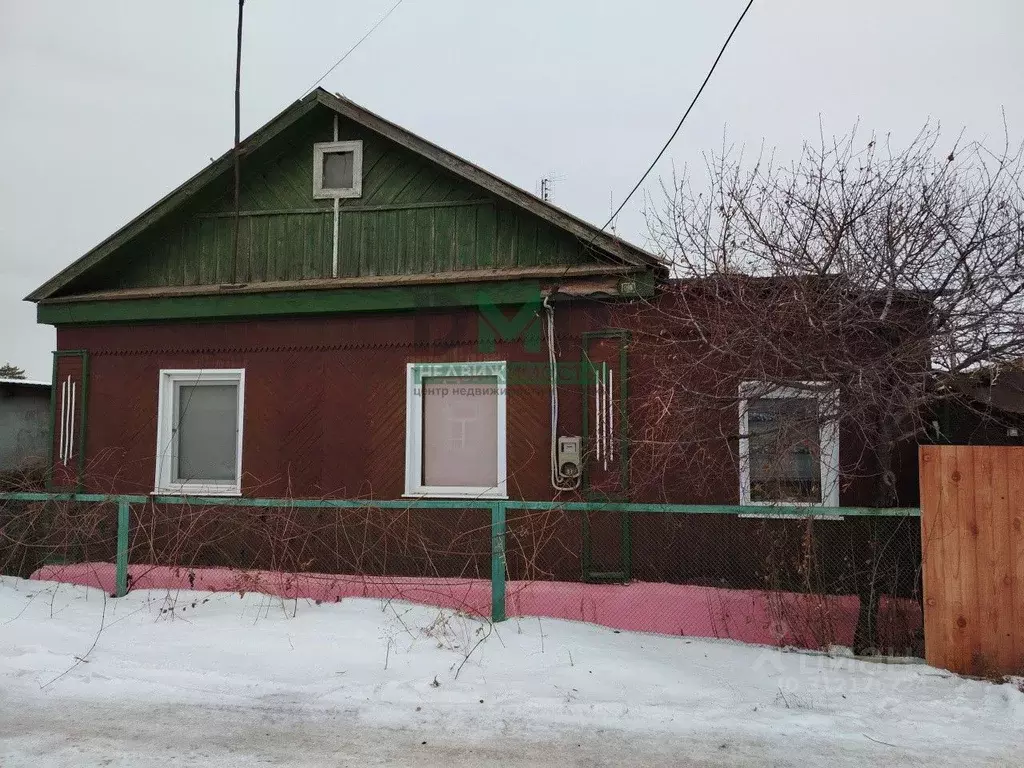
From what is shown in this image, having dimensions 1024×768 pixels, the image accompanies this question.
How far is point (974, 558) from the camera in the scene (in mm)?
5188

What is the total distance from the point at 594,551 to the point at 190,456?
479cm

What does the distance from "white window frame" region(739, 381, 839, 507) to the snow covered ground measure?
148 centimetres

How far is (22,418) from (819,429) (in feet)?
50.5

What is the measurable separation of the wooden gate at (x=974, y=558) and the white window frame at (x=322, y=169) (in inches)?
249

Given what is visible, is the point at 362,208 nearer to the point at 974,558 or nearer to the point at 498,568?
the point at 498,568

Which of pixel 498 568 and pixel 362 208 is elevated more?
pixel 362 208

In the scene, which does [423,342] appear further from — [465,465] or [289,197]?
[289,197]

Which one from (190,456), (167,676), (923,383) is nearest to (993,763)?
(923,383)

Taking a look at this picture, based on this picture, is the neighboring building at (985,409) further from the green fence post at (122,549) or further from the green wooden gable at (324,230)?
the green fence post at (122,549)

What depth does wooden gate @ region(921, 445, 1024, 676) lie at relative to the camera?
510cm

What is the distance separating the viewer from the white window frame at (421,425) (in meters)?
7.62

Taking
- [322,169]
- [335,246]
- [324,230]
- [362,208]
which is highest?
[322,169]

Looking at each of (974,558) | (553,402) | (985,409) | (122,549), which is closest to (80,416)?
(122,549)

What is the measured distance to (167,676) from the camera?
512cm
